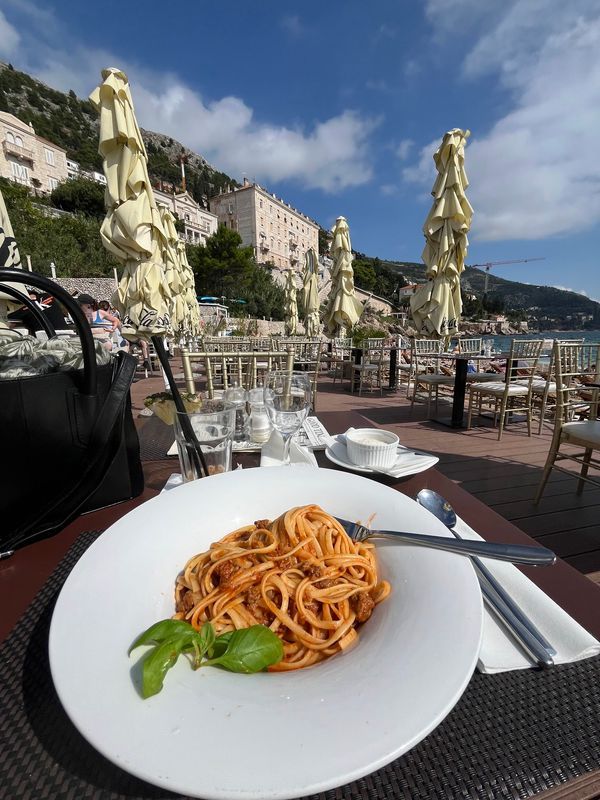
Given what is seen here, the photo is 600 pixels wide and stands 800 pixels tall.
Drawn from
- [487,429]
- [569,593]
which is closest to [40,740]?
[569,593]

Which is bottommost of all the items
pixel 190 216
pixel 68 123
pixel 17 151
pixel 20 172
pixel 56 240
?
pixel 56 240

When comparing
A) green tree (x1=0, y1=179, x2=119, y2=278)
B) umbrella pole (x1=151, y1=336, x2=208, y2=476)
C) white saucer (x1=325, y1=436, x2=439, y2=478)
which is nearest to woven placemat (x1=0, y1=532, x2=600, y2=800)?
umbrella pole (x1=151, y1=336, x2=208, y2=476)

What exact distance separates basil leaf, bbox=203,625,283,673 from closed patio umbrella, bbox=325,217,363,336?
8.17m

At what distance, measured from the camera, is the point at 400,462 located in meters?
1.17

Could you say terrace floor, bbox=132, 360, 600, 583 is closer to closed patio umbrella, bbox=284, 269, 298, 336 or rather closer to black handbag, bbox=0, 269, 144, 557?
black handbag, bbox=0, 269, 144, 557

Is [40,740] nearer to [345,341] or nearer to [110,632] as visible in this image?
[110,632]

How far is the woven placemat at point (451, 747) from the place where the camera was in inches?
14.6

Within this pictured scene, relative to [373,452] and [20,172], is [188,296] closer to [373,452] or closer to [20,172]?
[373,452]

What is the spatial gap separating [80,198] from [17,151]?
8.44 m

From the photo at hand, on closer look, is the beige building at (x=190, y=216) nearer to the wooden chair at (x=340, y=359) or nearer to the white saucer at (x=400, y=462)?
the wooden chair at (x=340, y=359)

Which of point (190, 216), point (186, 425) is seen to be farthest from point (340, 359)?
point (190, 216)

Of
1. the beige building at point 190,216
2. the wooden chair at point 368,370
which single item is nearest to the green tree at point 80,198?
the beige building at point 190,216

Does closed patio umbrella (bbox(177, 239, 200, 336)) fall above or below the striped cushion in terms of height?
above

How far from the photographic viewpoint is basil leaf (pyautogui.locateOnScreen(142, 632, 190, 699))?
0.38m
